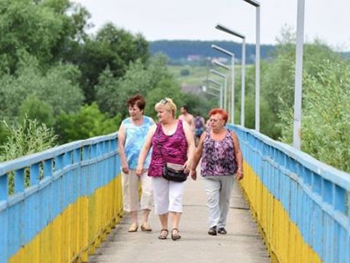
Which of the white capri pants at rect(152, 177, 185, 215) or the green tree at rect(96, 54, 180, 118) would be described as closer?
the white capri pants at rect(152, 177, 185, 215)

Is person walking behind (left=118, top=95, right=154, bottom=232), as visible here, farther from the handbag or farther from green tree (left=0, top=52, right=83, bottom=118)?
green tree (left=0, top=52, right=83, bottom=118)

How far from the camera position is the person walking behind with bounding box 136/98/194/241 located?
16.1 meters

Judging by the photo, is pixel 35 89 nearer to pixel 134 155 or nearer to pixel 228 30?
pixel 228 30

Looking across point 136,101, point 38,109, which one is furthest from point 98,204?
point 38,109

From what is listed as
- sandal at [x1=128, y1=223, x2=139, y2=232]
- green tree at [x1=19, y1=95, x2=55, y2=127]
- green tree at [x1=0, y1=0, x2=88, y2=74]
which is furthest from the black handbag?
green tree at [x1=0, y1=0, x2=88, y2=74]

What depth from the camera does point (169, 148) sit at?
16156mm

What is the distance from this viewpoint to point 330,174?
7891 millimetres

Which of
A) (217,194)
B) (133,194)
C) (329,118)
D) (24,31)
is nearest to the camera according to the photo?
(217,194)

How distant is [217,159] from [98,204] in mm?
1917

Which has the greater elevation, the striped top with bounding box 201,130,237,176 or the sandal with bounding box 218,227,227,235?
the striped top with bounding box 201,130,237,176

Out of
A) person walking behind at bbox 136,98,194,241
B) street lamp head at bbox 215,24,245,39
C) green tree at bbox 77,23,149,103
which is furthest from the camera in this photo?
green tree at bbox 77,23,149,103

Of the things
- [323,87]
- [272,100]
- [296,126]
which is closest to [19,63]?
[272,100]

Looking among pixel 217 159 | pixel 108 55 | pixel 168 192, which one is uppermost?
pixel 108 55

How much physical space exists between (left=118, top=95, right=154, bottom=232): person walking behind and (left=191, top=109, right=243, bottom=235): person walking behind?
785 mm
